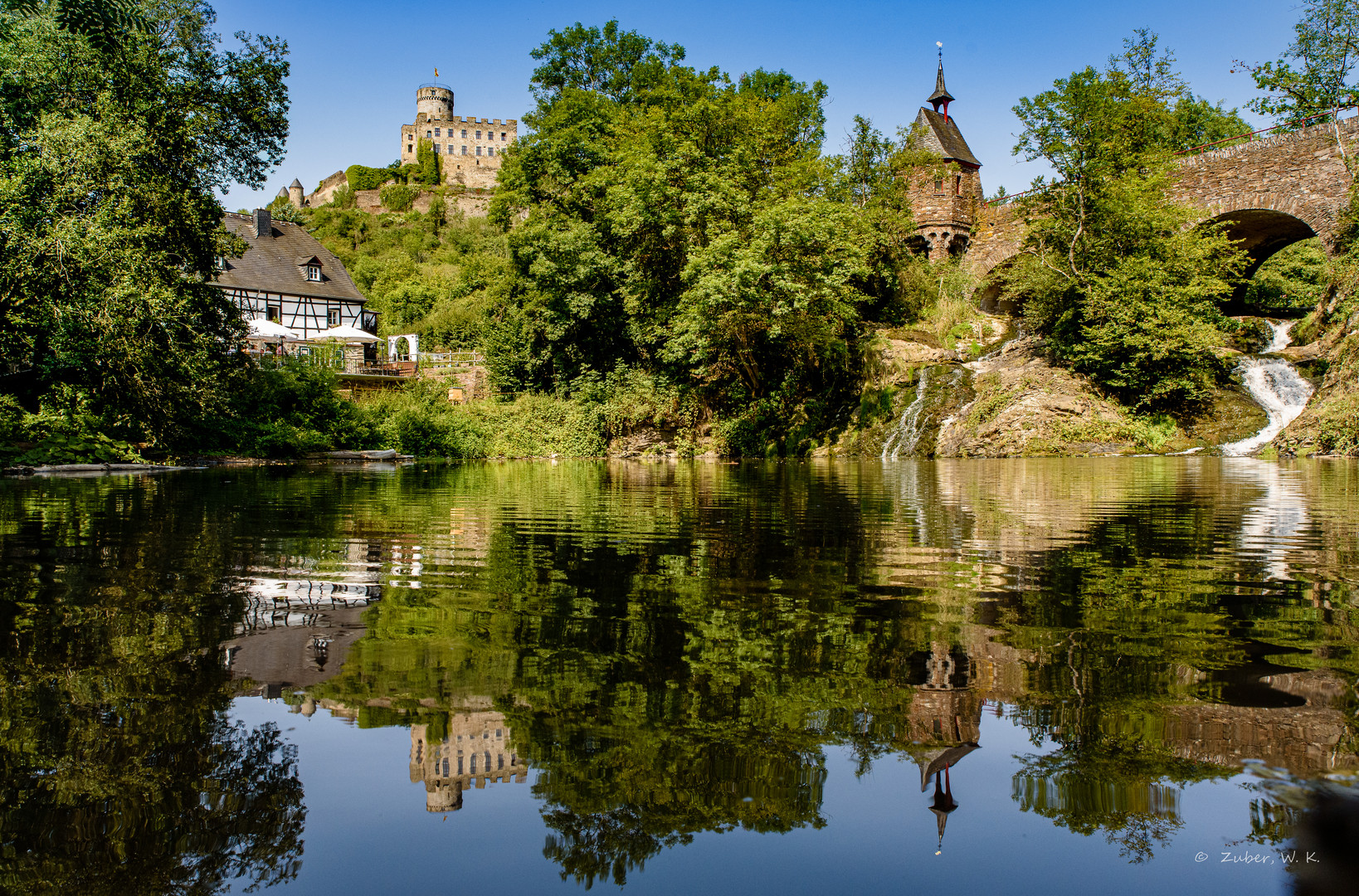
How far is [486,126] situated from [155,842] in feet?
410

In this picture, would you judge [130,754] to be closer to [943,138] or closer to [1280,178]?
[1280,178]

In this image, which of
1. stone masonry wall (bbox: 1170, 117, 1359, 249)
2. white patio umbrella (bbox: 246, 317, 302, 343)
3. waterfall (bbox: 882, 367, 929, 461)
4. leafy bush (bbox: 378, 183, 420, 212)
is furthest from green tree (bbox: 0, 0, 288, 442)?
leafy bush (bbox: 378, 183, 420, 212)

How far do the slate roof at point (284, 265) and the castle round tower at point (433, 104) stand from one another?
69409mm

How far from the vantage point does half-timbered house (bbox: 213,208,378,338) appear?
48969 millimetres

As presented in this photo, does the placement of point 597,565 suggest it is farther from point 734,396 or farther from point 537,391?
point 537,391

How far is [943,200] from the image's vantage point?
4119cm

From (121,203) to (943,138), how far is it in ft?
117

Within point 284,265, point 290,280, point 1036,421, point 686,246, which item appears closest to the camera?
point 1036,421

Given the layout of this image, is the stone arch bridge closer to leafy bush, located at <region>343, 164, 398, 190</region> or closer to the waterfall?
the waterfall

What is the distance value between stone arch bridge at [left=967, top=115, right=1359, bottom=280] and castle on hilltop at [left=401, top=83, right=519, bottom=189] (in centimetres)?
9384

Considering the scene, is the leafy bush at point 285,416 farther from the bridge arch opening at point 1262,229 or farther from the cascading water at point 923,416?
the bridge arch opening at point 1262,229

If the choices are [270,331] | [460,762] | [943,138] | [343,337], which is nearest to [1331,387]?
[943,138]

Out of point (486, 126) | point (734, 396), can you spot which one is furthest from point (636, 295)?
point (486, 126)

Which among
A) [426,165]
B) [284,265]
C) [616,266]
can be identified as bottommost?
[616,266]
